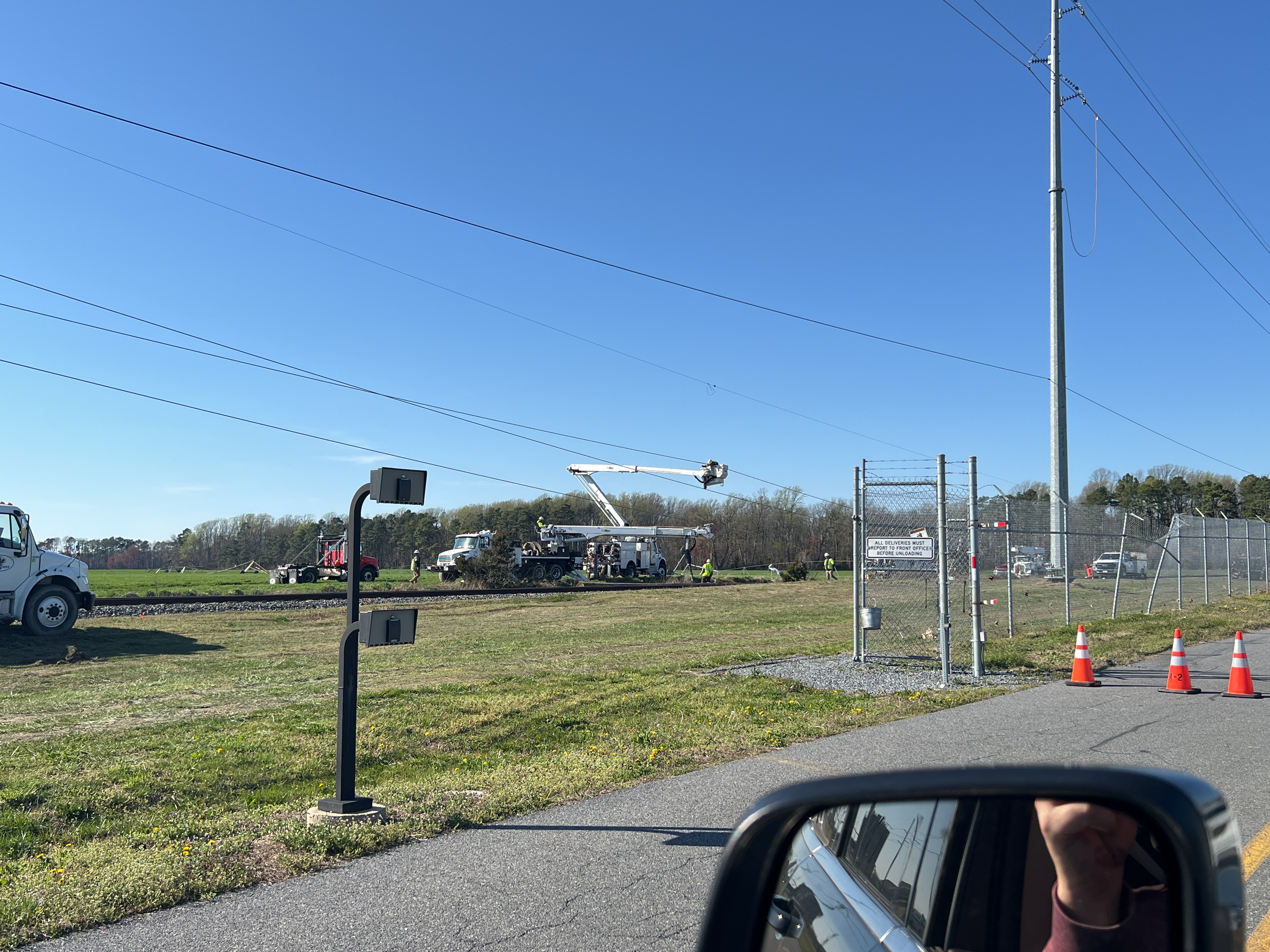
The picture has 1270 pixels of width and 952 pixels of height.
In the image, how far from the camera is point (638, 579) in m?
50.3

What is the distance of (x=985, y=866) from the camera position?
4.82ft

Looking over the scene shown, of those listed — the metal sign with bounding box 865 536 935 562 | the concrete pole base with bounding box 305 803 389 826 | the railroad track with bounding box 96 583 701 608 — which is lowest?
the concrete pole base with bounding box 305 803 389 826

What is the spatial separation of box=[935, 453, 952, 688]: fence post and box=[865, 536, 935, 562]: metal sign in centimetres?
57

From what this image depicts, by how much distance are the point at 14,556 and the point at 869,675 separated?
1652 centimetres

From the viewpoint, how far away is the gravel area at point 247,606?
80.3ft

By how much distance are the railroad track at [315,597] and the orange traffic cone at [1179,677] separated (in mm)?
16732

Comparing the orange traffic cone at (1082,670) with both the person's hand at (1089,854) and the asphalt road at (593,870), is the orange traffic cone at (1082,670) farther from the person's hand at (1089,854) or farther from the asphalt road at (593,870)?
the person's hand at (1089,854)

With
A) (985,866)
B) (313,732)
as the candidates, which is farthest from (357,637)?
(985,866)

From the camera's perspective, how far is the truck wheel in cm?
1909

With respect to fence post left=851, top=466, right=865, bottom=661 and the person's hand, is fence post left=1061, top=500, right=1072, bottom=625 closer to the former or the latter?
fence post left=851, top=466, right=865, bottom=661

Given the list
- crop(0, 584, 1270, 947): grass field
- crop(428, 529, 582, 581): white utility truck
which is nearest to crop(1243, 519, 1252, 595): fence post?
crop(0, 584, 1270, 947): grass field

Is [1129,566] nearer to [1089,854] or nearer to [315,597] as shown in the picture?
[315,597]

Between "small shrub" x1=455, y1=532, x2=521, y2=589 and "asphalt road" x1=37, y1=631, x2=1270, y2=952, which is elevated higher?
"small shrub" x1=455, y1=532, x2=521, y2=589

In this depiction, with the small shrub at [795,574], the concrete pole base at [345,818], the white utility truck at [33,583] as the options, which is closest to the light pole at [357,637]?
the concrete pole base at [345,818]
